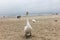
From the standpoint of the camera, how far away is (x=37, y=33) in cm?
1692

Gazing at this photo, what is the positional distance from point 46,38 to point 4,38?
3054 mm

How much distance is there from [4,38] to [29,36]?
1.84 m

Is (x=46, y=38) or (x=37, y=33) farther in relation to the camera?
(x=37, y=33)

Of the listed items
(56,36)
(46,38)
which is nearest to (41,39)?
(46,38)

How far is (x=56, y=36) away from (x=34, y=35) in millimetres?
1672

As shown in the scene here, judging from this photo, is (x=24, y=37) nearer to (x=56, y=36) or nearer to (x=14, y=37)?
(x=14, y=37)

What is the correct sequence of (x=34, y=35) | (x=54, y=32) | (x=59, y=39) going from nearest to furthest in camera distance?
(x=59, y=39), (x=34, y=35), (x=54, y=32)

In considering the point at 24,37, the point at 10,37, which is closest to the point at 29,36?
the point at 24,37

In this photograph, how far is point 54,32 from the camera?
17.2m

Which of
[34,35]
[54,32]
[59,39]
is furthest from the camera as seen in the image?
[54,32]

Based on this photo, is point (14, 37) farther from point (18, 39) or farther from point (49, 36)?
point (49, 36)

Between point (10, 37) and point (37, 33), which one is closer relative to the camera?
point (10, 37)

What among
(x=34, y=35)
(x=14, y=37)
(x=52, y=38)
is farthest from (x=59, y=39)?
(x=14, y=37)

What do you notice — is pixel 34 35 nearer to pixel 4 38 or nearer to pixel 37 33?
pixel 37 33
